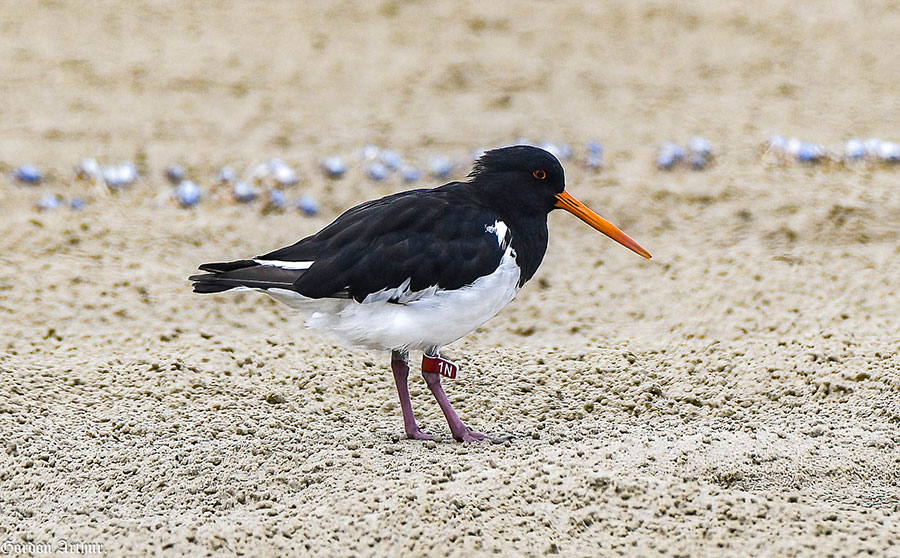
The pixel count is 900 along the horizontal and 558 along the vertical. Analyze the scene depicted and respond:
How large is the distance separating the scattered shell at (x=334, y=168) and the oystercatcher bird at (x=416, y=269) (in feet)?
12.5

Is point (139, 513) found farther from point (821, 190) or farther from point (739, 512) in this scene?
point (821, 190)

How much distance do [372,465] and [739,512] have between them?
1411mm

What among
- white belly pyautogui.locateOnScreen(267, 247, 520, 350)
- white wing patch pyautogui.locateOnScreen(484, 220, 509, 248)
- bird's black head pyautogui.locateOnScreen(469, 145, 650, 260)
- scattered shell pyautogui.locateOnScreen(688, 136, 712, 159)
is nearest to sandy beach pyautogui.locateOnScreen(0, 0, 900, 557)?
scattered shell pyautogui.locateOnScreen(688, 136, 712, 159)

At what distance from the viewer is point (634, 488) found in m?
A: 3.71

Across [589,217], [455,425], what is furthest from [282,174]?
[455,425]

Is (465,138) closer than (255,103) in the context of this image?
Yes

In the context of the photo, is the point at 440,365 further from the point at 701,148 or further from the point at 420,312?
the point at 701,148

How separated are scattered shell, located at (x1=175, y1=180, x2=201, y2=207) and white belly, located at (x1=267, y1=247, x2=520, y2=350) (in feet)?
11.9

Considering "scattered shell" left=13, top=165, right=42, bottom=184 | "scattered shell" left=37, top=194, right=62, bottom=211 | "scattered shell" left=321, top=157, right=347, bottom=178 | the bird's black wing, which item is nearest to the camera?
the bird's black wing

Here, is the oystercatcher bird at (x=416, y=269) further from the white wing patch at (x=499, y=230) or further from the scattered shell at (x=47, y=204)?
the scattered shell at (x=47, y=204)

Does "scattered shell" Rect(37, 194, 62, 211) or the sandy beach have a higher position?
the sandy beach

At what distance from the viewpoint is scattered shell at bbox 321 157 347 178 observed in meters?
8.20

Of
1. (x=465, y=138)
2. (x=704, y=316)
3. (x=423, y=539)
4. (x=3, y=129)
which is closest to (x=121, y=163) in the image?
(x=3, y=129)

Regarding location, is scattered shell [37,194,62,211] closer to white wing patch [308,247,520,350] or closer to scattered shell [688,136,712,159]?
white wing patch [308,247,520,350]
